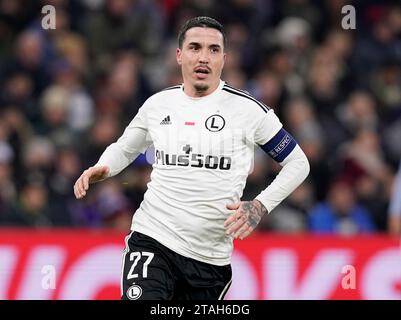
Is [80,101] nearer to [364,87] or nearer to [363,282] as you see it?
[364,87]

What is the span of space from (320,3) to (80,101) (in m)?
Result: 3.75

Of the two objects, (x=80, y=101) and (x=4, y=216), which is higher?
(x=80, y=101)

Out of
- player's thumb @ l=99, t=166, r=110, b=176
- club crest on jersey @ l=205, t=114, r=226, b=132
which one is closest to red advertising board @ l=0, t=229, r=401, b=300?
player's thumb @ l=99, t=166, r=110, b=176

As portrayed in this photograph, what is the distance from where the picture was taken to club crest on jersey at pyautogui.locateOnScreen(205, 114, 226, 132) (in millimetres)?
7129

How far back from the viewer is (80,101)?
13.1m

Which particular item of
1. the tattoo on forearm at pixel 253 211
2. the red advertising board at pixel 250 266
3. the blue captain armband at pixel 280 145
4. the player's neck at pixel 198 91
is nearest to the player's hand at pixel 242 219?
the tattoo on forearm at pixel 253 211

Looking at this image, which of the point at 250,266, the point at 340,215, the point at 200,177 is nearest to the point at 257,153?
the point at 340,215

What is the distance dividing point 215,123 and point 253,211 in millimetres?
602

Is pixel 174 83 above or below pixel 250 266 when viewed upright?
above

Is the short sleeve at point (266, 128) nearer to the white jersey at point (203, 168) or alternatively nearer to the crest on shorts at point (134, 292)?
the white jersey at point (203, 168)

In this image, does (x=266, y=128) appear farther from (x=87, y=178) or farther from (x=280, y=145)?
(x=87, y=178)

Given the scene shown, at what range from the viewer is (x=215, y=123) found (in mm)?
7141

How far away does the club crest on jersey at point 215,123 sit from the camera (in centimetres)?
713
